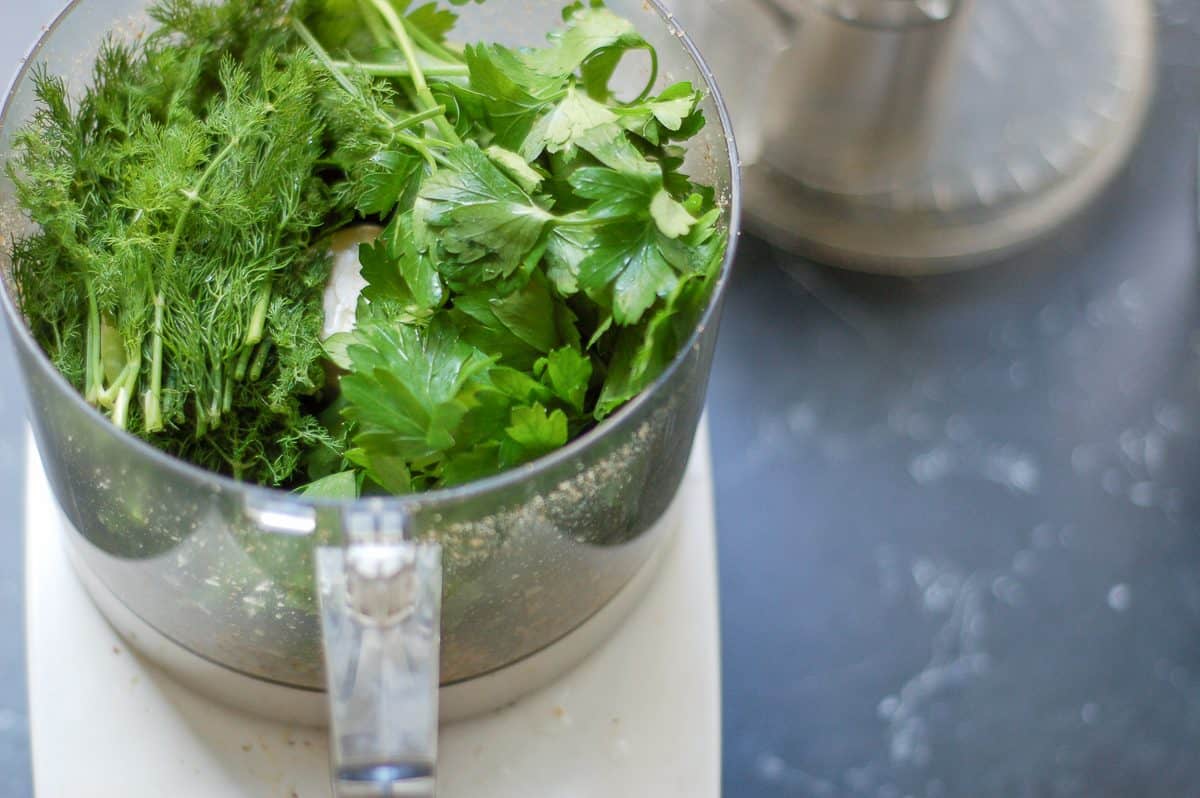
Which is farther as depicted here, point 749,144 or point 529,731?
point 749,144

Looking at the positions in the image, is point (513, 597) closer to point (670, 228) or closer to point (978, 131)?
point (670, 228)

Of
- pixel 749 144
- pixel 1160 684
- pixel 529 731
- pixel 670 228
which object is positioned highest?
pixel 670 228

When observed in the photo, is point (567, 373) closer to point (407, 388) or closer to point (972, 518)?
point (407, 388)

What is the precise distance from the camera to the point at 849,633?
85cm

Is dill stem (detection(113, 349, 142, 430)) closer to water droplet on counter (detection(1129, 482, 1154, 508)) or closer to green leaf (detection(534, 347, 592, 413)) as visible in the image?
green leaf (detection(534, 347, 592, 413))

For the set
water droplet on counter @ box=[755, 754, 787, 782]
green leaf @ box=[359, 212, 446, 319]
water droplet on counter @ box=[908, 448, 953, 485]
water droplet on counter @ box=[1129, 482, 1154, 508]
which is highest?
green leaf @ box=[359, 212, 446, 319]

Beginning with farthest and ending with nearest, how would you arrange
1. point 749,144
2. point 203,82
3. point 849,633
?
point 749,144, point 849,633, point 203,82

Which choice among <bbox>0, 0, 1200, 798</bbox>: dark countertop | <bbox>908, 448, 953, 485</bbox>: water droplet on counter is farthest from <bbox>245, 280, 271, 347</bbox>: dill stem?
<bbox>908, 448, 953, 485</bbox>: water droplet on counter

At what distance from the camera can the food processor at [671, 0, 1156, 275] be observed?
3.00ft

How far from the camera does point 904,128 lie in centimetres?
96

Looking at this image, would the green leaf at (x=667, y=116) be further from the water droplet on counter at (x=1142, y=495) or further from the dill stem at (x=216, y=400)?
the water droplet on counter at (x=1142, y=495)

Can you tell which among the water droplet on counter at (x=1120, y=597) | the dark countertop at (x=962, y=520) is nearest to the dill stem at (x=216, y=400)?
the dark countertop at (x=962, y=520)

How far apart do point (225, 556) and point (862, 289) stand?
1.76ft

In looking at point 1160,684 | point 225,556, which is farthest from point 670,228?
point 1160,684
